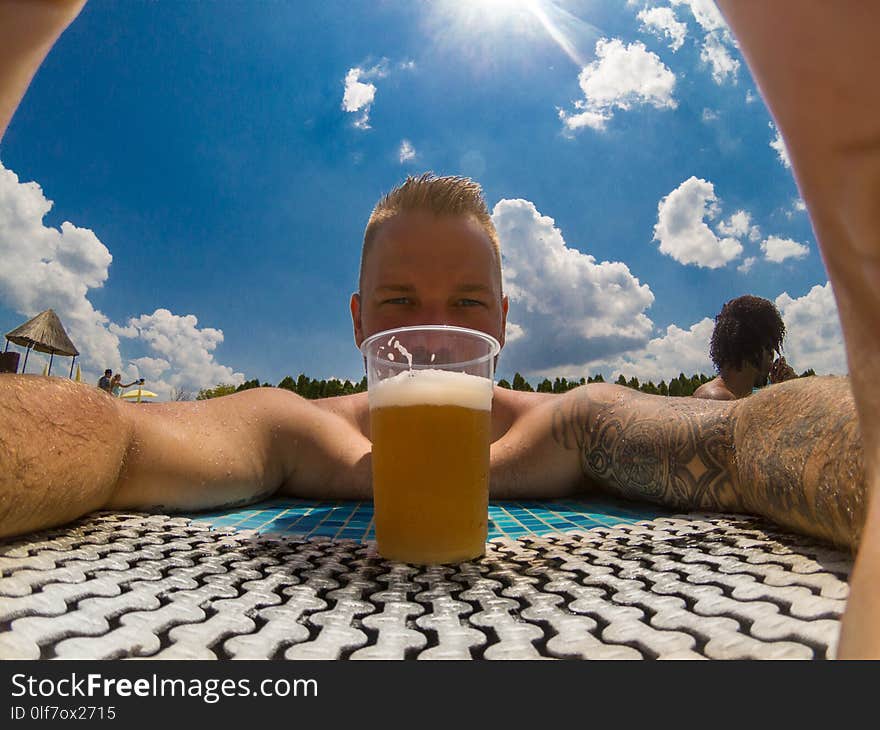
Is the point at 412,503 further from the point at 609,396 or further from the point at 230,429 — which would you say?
the point at 609,396

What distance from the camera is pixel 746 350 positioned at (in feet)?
16.5

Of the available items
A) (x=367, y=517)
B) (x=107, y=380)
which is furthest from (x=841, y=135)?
(x=107, y=380)

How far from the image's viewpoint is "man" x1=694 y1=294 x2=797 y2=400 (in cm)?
497

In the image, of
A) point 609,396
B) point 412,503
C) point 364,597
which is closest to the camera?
point 364,597

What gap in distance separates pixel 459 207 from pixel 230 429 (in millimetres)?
1431

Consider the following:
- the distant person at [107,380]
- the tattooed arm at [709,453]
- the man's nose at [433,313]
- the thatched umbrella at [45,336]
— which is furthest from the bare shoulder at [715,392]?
the thatched umbrella at [45,336]

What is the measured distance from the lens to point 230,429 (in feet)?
6.23

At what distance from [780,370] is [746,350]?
1.95 feet

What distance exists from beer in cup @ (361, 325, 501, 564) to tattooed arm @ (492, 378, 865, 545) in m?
0.68

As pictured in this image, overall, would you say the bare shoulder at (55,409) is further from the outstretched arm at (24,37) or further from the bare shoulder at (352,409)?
the bare shoulder at (352,409)

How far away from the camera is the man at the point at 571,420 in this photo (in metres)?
0.49

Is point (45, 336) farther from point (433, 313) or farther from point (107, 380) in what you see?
point (433, 313)

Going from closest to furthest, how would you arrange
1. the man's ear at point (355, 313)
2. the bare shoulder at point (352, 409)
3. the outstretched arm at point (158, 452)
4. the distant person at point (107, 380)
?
the outstretched arm at point (158, 452), the bare shoulder at point (352, 409), the man's ear at point (355, 313), the distant person at point (107, 380)

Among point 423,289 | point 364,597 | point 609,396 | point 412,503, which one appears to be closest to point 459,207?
point 423,289
